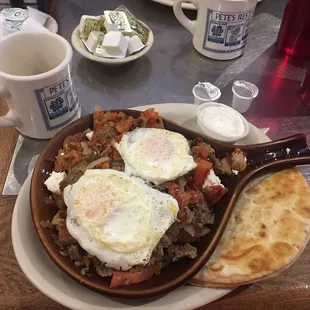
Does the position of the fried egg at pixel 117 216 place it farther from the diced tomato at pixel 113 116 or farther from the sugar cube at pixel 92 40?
the sugar cube at pixel 92 40

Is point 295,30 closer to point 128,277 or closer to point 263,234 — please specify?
point 263,234

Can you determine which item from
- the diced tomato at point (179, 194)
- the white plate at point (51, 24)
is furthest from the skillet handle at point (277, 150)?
the white plate at point (51, 24)

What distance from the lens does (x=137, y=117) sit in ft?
3.62

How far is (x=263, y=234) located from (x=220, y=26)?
77 cm

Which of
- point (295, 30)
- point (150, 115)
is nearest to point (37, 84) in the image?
point (150, 115)

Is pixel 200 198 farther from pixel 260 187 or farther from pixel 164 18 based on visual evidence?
pixel 164 18

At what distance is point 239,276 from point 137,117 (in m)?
0.49

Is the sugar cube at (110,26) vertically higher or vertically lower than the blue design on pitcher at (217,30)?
lower

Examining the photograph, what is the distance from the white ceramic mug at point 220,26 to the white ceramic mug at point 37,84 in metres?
0.53

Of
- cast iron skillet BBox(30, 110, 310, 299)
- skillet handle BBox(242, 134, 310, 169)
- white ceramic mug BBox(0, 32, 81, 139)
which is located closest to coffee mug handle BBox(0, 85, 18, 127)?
white ceramic mug BBox(0, 32, 81, 139)

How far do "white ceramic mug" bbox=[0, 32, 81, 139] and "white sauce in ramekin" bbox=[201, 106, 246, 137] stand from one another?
1.30 ft

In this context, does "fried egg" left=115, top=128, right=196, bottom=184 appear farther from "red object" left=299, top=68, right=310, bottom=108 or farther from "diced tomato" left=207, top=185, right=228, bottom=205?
"red object" left=299, top=68, right=310, bottom=108

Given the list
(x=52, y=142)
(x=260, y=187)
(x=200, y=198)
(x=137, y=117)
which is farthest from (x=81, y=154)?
(x=260, y=187)

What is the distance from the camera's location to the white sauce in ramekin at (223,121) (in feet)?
3.72
